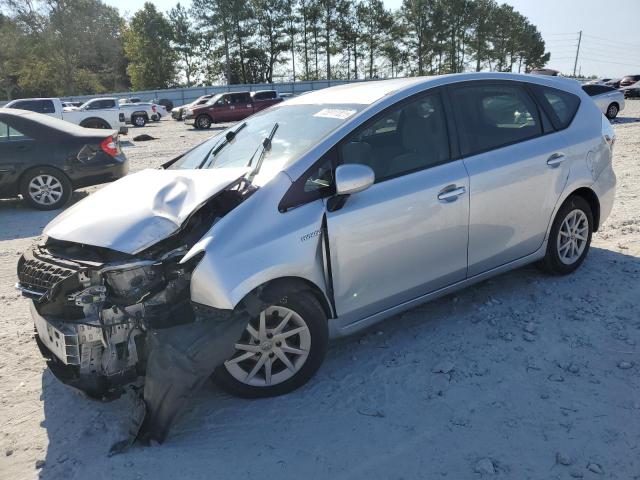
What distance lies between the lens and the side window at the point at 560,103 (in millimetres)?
4371

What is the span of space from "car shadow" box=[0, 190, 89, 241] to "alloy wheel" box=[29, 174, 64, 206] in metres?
0.18

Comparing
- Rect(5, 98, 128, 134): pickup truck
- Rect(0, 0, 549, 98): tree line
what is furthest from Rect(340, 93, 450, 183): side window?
Rect(0, 0, 549, 98): tree line

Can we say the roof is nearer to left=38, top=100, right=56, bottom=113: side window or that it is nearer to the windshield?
the windshield

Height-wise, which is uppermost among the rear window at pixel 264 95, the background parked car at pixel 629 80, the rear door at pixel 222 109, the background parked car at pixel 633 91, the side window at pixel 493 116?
the side window at pixel 493 116

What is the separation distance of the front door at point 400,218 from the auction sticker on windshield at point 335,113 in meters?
0.18

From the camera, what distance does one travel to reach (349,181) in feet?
10.0

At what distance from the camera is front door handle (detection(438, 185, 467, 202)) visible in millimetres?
3547

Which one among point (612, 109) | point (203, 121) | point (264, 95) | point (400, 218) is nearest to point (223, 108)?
point (203, 121)

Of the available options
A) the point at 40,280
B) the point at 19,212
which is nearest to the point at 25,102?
the point at 19,212

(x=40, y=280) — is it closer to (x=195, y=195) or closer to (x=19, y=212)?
(x=195, y=195)

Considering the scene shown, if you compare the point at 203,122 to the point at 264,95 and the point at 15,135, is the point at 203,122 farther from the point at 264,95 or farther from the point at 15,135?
the point at 15,135

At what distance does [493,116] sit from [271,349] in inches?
95.3

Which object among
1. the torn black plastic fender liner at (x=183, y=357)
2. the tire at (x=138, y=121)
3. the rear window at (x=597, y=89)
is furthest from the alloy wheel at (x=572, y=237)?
the tire at (x=138, y=121)

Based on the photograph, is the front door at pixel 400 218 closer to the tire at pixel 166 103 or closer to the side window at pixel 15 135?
the side window at pixel 15 135
